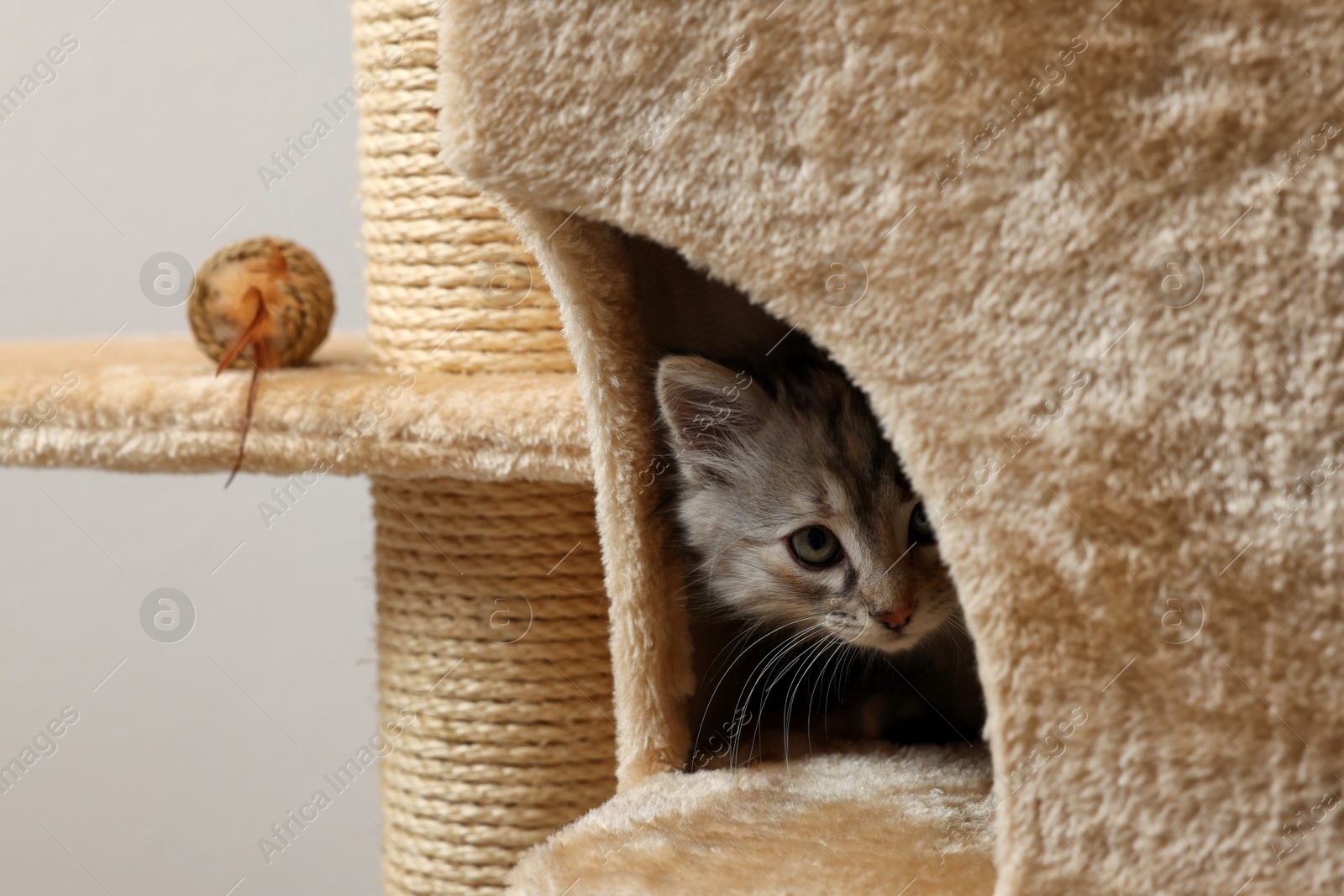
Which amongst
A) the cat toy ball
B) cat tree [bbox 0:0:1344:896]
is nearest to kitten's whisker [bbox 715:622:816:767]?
cat tree [bbox 0:0:1344:896]

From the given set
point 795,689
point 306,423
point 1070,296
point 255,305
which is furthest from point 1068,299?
point 255,305

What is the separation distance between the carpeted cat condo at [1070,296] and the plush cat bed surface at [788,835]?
16cm

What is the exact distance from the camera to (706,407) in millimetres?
1254

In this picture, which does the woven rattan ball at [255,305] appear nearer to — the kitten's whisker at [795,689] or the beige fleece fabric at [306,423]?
the beige fleece fabric at [306,423]

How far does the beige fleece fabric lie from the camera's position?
4.17 feet

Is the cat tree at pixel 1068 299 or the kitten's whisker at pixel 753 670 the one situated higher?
the cat tree at pixel 1068 299

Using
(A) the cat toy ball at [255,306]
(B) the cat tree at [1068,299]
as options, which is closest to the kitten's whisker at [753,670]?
(B) the cat tree at [1068,299]

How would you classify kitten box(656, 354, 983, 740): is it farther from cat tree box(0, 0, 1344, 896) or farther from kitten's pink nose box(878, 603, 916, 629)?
cat tree box(0, 0, 1344, 896)

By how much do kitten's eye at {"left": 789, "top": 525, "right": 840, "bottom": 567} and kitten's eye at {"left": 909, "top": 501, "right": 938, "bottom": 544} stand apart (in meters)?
0.08

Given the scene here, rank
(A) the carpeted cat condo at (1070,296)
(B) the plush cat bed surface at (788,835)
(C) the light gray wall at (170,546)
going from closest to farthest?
1. (A) the carpeted cat condo at (1070,296)
2. (B) the plush cat bed surface at (788,835)
3. (C) the light gray wall at (170,546)

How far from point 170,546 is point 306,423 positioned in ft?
4.04

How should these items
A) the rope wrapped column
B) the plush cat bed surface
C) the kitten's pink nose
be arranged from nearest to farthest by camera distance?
the plush cat bed surface → the kitten's pink nose → the rope wrapped column

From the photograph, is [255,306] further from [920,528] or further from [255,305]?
[920,528]

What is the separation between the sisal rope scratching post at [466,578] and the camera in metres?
1.45
